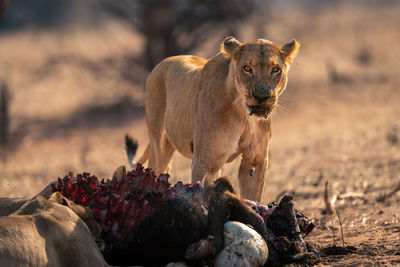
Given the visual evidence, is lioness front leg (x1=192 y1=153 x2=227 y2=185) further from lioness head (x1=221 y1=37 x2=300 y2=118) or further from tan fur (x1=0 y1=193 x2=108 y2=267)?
tan fur (x1=0 y1=193 x2=108 y2=267)

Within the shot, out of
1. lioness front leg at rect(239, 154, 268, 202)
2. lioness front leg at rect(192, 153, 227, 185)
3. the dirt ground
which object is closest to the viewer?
lioness front leg at rect(192, 153, 227, 185)

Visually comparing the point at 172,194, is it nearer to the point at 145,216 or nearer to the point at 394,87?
the point at 145,216

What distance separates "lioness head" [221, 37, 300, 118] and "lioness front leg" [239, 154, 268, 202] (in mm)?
627

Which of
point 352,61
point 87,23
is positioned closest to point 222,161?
point 352,61

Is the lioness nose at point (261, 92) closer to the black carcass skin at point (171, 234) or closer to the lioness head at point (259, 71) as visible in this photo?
the lioness head at point (259, 71)

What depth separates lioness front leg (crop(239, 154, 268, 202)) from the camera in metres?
5.23

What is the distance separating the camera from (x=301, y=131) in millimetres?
13242

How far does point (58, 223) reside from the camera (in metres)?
3.30

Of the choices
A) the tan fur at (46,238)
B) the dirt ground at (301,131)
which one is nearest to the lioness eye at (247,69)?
the dirt ground at (301,131)

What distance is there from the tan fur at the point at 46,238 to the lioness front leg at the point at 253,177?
1976 mm

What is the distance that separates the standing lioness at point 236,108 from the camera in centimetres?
472

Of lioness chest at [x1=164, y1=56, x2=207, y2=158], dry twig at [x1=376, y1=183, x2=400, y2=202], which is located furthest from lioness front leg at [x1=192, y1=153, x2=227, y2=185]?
dry twig at [x1=376, y1=183, x2=400, y2=202]

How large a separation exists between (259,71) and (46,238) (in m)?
2.11

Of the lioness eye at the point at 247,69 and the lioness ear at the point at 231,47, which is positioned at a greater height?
the lioness ear at the point at 231,47
